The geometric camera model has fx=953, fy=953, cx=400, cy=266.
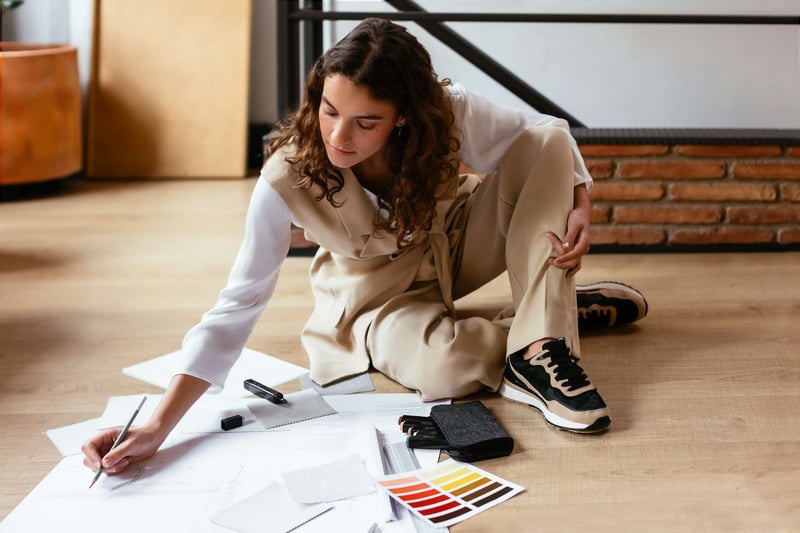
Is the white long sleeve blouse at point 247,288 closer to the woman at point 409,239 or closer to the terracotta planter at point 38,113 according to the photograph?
the woman at point 409,239

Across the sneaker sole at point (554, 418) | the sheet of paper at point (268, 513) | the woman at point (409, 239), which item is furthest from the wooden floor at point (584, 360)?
the sheet of paper at point (268, 513)

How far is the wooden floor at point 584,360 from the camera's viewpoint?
1.47 metres

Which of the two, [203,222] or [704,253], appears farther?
[203,222]

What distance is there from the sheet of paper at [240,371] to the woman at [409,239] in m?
0.07

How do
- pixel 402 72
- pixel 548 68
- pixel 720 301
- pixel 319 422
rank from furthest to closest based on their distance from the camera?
pixel 548 68, pixel 720 301, pixel 319 422, pixel 402 72

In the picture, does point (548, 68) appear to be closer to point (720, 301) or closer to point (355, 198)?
point (720, 301)

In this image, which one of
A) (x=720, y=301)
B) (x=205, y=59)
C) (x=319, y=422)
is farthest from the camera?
(x=205, y=59)

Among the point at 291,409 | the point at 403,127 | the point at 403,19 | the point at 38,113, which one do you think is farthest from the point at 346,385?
the point at 38,113

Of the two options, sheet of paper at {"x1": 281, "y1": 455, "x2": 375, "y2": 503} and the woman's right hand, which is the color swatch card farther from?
the woman's right hand

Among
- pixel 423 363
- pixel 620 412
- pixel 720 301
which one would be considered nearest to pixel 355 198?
pixel 423 363

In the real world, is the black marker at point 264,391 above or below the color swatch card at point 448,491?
above

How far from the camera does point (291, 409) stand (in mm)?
1781

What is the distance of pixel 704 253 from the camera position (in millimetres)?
2838

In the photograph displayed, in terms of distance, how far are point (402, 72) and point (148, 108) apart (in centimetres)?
254
